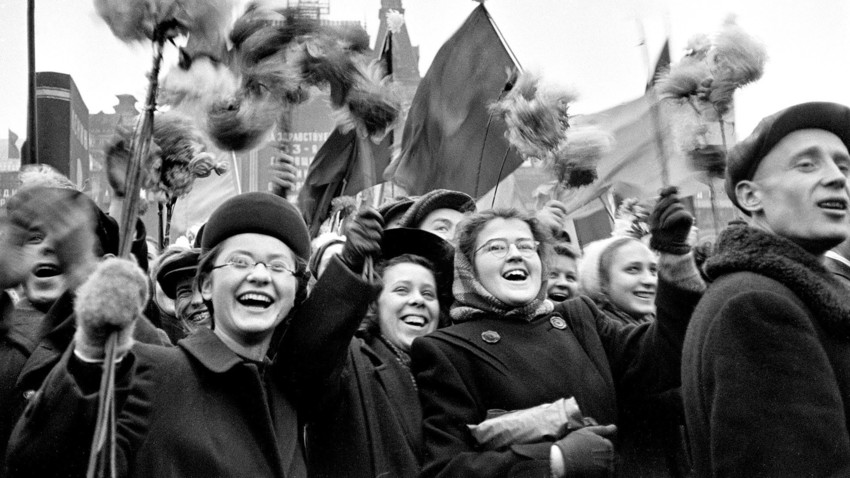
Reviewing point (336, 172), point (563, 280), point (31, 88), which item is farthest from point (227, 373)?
point (336, 172)

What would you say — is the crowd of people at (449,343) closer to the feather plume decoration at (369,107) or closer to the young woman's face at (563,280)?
the feather plume decoration at (369,107)

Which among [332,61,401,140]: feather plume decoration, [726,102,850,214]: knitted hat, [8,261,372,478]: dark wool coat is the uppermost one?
[332,61,401,140]: feather plume decoration

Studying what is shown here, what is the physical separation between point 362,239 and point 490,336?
856mm

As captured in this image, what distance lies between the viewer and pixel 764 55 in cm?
452

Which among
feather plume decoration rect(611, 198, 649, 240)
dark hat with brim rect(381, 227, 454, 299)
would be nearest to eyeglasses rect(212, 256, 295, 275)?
dark hat with brim rect(381, 227, 454, 299)

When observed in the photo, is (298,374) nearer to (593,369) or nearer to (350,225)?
(350,225)

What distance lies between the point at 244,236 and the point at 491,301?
3.88 feet

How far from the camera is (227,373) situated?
12.3 feet

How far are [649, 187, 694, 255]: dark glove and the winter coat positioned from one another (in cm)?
121

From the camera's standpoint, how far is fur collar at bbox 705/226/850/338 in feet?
9.97

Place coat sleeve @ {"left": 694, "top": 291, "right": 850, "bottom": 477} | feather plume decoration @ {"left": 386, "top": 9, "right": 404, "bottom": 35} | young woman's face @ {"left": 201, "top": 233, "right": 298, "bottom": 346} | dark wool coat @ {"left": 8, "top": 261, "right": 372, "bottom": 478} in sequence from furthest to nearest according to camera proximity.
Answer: feather plume decoration @ {"left": 386, "top": 9, "right": 404, "bottom": 35}, young woman's face @ {"left": 201, "top": 233, "right": 298, "bottom": 346}, dark wool coat @ {"left": 8, "top": 261, "right": 372, "bottom": 478}, coat sleeve @ {"left": 694, "top": 291, "right": 850, "bottom": 477}

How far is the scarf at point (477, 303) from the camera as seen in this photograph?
459 centimetres

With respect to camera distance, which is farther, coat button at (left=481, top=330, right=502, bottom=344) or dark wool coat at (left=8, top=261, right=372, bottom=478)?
coat button at (left=481, top=330, right=502, bottom=344)

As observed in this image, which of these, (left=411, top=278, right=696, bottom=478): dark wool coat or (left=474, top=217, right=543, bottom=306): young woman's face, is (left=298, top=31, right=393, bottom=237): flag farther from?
(left=411, top=278, right=696, bottom=478): dark wool coat
